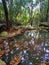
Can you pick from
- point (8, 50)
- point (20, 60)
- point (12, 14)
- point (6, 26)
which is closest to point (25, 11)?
point (12, 14)

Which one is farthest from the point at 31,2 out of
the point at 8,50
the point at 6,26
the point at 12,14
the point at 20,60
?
the point at 20,60

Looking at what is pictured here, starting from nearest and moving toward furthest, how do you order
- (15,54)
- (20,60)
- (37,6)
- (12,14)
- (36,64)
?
(36,64)
(20,60)
(15,54)
(12,14)
(37,6)

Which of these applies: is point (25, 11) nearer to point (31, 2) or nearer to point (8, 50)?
point (31, 2)

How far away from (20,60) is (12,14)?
1637cm

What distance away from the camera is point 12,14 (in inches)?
912

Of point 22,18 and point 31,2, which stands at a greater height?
point 31,2

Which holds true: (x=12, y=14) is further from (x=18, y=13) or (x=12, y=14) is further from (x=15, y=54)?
(x=15, y=54)

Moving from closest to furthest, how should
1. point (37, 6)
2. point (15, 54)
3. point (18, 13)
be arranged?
point (15, 54), point (18, 13), point (37, 6)

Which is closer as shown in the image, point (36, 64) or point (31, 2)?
point (36, 64)

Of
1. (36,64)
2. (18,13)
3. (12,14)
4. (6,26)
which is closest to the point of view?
(36,64)

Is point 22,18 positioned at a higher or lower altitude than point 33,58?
lower

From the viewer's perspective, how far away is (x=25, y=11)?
27.1 meters

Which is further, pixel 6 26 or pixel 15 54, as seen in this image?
pixel 6 26

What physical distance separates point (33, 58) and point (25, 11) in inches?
788
